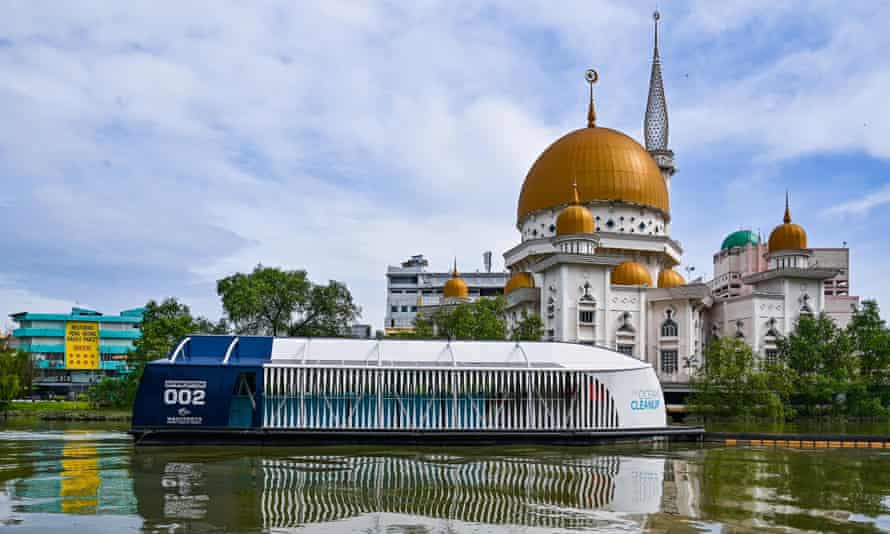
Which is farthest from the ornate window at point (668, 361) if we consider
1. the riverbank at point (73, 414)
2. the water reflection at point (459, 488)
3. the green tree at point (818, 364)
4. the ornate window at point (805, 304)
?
the water reflection at point (459, 488)

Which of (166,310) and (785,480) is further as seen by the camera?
(166,310)

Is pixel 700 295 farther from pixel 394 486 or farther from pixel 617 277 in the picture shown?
pixel 394 486

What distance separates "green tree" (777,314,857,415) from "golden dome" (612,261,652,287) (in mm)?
10353

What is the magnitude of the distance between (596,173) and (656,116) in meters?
17.2

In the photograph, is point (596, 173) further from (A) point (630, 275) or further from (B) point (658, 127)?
(B) point (658, 127)

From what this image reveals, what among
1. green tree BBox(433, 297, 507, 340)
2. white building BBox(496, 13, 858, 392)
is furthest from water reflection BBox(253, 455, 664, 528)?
white building BBox(496, 13, 858, 392)

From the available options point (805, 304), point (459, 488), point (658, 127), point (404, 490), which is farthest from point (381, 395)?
point (658, 127)

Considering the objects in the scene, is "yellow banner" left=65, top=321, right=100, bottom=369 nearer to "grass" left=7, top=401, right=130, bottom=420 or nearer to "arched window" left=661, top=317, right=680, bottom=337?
"grass" left=7, top=401, right=130, bottom=420

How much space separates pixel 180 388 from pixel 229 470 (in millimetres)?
7451

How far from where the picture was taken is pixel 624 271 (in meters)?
63.7

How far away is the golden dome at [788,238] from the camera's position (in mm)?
65250

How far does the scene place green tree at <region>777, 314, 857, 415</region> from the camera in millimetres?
52719

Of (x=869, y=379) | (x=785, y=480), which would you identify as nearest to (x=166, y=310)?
(x=785, y=480)

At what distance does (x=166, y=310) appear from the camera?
171 feet
